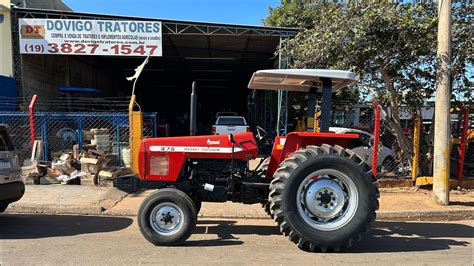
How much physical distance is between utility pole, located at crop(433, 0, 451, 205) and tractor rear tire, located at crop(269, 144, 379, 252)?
3.39 metres

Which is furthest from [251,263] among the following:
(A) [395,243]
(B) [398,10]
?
(B) [398,10]

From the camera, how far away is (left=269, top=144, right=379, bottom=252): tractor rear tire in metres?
5.14

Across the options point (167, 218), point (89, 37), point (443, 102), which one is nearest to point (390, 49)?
point (443, 102)

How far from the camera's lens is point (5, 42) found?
14.1 m

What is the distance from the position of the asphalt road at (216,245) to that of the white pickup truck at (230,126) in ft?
34.6

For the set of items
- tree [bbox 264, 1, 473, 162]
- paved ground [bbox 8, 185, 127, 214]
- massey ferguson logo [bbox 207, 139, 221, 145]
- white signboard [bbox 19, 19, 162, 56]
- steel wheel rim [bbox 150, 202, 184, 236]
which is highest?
white signboard [bbox 19, 19, 162, 56]

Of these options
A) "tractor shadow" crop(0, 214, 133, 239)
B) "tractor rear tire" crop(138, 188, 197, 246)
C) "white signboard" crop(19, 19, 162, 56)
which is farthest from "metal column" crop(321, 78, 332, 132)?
"white signboard" crop(19, 19, 162, 56)

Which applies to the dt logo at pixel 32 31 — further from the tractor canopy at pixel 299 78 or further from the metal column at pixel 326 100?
the metal column at pixel 326 100

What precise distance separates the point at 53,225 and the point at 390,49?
291 inches

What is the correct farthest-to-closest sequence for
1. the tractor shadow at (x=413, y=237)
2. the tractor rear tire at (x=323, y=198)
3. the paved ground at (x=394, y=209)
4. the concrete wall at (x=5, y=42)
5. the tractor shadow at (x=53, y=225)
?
the concrete wall at (x=5, y=42) → the paved ground at (x=394, y=209) → the tractor shadow at (x=53, y=225) → the tractor shadow at (x=413, y=237) → the tractor rear tire at (x=323, y=198)

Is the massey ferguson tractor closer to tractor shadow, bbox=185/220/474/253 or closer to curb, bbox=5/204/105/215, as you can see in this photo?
tractor shadow, bbox=185/220/474/253

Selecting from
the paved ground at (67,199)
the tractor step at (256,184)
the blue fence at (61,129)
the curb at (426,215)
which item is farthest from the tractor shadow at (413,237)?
the blue fence at (61,129)

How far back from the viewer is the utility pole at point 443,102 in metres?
7.79

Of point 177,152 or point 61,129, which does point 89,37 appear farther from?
point 177,152
